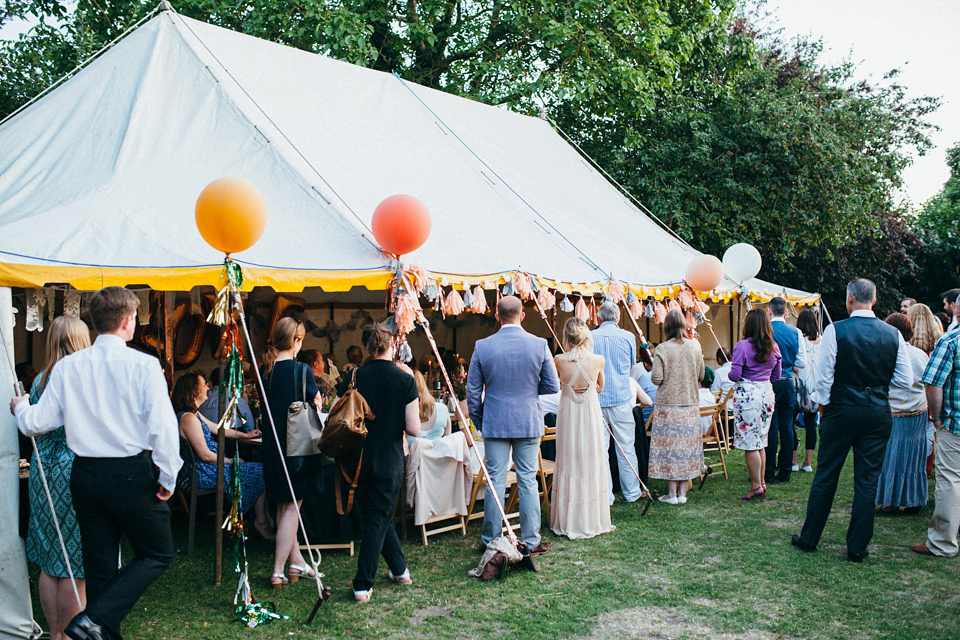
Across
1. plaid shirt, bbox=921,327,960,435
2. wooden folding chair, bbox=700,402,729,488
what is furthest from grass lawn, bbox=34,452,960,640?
wooden folding chair, bbox=700,402,729,488

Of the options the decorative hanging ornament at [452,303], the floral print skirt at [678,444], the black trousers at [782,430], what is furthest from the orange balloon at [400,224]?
the black trousers at [782,430]

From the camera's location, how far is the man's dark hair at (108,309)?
3.05m

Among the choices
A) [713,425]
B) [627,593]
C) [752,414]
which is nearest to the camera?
[627,593]

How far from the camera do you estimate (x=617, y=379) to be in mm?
5973

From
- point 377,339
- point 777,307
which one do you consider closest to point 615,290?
point 777,307

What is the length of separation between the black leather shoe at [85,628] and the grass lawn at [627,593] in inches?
29.2

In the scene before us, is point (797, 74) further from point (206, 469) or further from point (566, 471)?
point (206, 469)

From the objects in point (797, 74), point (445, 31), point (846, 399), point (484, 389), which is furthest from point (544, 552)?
point (797, 74)

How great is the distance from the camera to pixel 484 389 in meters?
4.75

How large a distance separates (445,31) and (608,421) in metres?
9.67

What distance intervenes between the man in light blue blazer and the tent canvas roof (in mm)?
824

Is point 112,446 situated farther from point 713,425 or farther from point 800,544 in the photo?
point 713,425

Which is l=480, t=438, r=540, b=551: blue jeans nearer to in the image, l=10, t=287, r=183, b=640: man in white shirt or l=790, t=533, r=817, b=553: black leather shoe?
l=790, t=533, r=817, b=553: black leather shoe

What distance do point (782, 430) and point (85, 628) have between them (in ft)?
19.1
